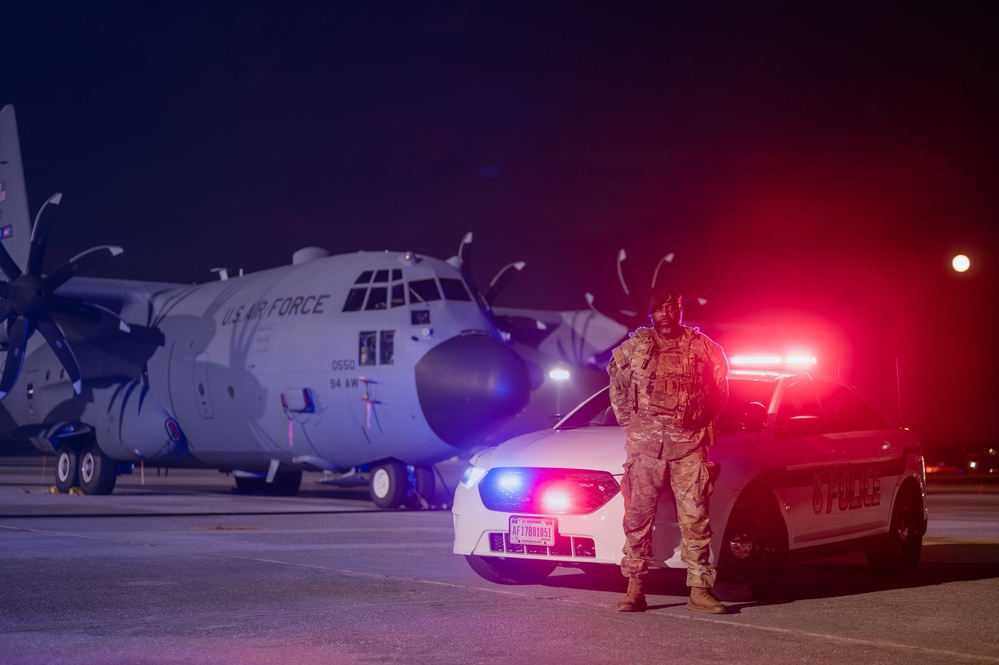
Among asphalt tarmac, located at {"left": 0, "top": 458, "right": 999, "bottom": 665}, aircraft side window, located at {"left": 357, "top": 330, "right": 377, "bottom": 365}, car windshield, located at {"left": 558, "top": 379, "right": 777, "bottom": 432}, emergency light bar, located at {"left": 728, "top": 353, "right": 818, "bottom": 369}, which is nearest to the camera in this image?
asphalt tarmac, located at {"left": 0, "top": 458, "right": 999, "bottom": 665}

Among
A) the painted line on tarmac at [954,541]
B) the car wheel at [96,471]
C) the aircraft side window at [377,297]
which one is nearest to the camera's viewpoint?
the painted line on tarmac at [954,541]

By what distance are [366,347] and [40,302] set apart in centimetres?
853

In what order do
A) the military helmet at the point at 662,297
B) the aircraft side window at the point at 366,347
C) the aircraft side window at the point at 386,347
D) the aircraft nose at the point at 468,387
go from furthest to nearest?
the aircraft side window at the point at 366,347 < the aircraft side window at the point at 386,347 < the aircraft nose at the point at 468,387 < the military helmet at the point at 662,297

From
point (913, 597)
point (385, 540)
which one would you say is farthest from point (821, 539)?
point (385, 540)

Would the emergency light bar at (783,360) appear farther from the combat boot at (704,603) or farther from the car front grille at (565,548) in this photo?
the combat boot at (704,603)

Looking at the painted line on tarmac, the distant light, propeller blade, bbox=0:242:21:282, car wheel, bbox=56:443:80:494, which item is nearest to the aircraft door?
car wheel, bbox=56:443:80:494

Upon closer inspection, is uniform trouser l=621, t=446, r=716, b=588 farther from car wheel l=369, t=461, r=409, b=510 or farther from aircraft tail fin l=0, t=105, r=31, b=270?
aircraft tail fin l=0, t=105, r=31, b=270

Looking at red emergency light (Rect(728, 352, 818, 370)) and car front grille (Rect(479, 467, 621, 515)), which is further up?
red emergency light (Rect(728, 352, 818, 370))

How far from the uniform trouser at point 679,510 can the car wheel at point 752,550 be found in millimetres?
448

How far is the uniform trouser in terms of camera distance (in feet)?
24.3

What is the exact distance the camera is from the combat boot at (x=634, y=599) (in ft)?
24.3

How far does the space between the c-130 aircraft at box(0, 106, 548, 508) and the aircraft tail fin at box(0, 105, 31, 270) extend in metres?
0.05

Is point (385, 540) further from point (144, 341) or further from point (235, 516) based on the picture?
point (144, 341)

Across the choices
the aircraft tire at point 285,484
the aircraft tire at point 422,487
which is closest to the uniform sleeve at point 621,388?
the aircraft tire at point 422,487
